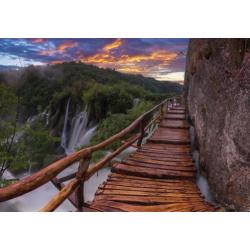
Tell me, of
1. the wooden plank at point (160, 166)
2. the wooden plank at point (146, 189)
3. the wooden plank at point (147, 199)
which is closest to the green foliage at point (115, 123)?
the wooden plank at point (160, 166)

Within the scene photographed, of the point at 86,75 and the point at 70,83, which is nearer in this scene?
the point at 86,75

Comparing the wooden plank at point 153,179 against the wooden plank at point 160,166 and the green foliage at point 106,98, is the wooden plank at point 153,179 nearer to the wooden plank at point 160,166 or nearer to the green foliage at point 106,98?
the wooden plank at point 160,166

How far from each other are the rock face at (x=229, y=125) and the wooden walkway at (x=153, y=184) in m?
0.20

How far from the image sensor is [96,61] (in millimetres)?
2775

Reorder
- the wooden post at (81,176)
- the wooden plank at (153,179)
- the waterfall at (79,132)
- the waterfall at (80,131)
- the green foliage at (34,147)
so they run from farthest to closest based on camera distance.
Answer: the waterfall at (80,131)
the waterfall at (79,132)
the green foliage at (34,147)
the wooden plank at (153,179)
the wooden post at (81,176)

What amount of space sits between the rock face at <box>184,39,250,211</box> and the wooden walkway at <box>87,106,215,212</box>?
20cm

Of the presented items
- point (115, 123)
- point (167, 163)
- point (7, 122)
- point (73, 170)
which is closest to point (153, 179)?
point (167, 163)

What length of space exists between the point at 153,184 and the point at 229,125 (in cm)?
78

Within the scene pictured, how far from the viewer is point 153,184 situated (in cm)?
232

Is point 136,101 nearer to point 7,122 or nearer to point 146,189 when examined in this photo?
point 146,189

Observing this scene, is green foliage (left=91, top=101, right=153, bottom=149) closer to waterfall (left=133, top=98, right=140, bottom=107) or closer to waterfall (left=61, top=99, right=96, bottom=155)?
waterfall (left=61, top=99, right=96, bottom=155)

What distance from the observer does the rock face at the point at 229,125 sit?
1751mm

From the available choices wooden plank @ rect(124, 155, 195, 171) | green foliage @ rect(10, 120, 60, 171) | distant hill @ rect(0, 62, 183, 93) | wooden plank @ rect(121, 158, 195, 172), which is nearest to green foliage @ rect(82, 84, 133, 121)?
distant hill @ rect(0, 62, 183, 93)
